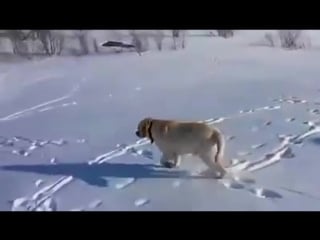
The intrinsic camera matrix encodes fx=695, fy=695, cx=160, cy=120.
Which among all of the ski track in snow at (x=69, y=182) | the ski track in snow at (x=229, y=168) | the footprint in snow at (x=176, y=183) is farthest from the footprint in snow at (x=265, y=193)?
the ski track in snow at (x=69, y=182)

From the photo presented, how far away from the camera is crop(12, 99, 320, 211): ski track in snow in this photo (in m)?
2.01

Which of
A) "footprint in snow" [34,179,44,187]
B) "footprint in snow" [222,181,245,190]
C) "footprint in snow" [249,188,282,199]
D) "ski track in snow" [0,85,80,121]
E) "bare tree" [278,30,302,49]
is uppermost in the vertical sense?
"bare tree" [278,30,302,49]

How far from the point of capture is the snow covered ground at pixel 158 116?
2.02m

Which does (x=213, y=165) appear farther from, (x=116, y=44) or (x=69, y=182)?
(x=116, y=44)

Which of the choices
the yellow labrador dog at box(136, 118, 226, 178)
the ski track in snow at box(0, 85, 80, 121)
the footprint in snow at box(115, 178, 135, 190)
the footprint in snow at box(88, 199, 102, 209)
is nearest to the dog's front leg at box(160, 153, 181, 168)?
the yellow labrador dog at box(136, 118, 226, 178)

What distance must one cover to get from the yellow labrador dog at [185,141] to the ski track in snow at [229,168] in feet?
0.21

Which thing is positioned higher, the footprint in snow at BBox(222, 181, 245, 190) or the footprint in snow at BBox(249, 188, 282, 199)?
the footprint in snow at BBox(222, 181, 245, 190)

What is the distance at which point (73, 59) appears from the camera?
251 cm

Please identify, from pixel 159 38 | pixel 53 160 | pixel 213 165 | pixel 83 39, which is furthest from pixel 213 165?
pixel 83 39

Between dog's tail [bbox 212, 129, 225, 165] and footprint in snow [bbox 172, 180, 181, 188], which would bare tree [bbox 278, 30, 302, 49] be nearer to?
dog's tail [bbox 212, 129, 225, 165]
